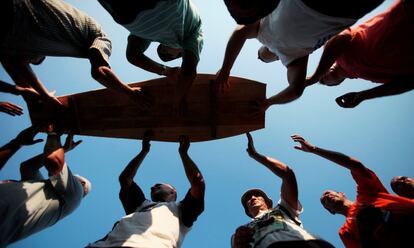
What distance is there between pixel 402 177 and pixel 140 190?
3.83m

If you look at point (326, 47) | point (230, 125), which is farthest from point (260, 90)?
point (326, 47)

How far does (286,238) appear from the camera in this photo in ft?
6.94

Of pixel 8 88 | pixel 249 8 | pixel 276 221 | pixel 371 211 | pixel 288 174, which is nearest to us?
pixel 249 8

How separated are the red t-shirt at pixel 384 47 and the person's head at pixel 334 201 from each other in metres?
1.91

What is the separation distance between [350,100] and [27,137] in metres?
3.69

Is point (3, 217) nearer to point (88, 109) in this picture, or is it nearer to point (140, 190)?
point (140, 190)

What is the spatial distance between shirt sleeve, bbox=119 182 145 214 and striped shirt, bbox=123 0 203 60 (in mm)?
1905

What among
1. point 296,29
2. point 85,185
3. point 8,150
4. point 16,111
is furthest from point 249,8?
point 85,185

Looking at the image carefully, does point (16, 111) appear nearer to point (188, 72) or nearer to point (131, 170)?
point (131, 170)

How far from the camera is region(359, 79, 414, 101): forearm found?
6.88 ft

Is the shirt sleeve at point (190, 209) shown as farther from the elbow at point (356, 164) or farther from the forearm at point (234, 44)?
the elbow at point (356, 164)

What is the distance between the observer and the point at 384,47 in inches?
75.9

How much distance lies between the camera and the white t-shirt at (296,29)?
5.34 feet

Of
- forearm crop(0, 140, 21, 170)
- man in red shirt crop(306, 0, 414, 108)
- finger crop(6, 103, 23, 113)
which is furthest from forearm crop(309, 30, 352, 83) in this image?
finger crop(6, 103, 23, 113)
